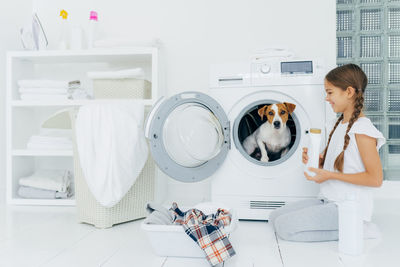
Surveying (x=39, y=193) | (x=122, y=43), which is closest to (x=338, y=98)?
(x=122, y=43)

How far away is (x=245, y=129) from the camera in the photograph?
6.39ft

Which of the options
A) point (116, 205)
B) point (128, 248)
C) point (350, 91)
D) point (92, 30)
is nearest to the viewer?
point (128, 248)

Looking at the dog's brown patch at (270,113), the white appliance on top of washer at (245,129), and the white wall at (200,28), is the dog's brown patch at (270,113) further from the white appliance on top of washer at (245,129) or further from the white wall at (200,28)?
the white wall at (200,28)

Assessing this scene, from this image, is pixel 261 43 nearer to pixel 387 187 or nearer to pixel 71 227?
pixel 387 187

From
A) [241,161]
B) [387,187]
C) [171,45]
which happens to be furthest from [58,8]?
[387,187]

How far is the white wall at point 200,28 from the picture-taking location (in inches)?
97.8

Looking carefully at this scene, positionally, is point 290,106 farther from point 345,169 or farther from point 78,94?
point 78,94

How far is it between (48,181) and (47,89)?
0.60m

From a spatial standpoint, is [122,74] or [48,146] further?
[48,146]

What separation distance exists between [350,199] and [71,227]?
1295mm

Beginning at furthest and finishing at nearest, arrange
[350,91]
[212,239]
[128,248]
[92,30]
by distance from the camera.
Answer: [92,30], [350,91], [128,248], [212,239]

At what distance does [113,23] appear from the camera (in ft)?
8.85

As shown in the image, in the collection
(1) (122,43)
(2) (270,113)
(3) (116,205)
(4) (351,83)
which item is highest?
(1) (122,43)

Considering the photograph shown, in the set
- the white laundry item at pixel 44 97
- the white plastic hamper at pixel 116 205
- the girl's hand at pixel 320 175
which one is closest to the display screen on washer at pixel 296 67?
the girl's hand at pixel 320 175
